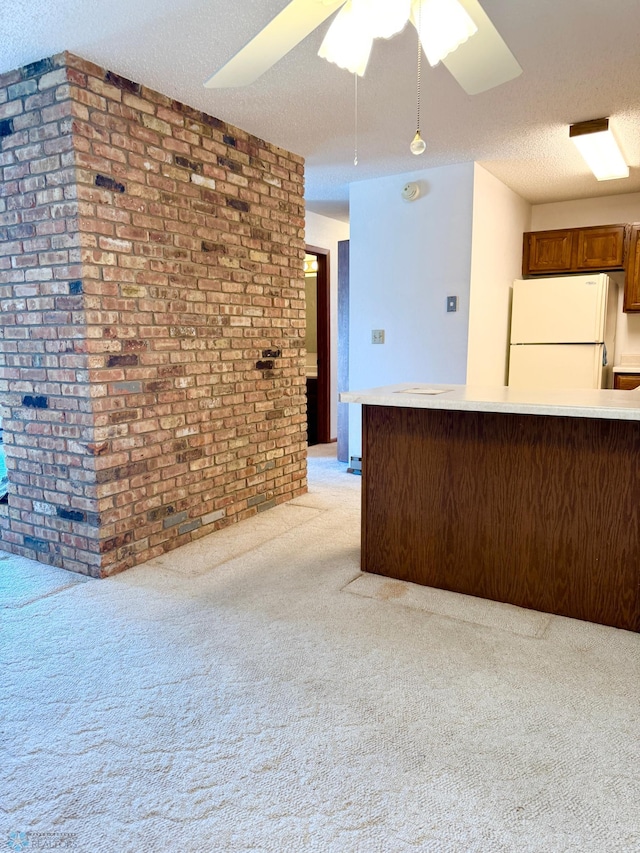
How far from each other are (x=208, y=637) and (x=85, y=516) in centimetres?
93

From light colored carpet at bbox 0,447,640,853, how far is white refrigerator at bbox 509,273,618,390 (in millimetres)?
2901

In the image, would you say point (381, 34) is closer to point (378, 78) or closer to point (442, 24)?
point (442, 24)

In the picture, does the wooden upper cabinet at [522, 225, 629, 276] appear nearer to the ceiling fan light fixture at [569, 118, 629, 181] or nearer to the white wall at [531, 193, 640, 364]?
the white wall at [531, 193, 640, 364]

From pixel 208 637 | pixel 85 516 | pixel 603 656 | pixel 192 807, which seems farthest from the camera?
pixel 85 516

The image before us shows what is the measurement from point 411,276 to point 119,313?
2390 mm

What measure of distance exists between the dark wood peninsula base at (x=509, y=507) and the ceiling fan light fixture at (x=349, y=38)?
54.2 inches

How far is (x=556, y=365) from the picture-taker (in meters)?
4.73

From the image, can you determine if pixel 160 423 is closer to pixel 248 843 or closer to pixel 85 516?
pixel 85 516

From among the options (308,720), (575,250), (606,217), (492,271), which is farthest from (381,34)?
(606,217)

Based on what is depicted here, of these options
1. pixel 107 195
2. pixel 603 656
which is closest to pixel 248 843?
pixel 603 656

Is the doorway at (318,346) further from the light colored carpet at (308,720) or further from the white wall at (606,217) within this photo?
the light colored carpet at (308,720)

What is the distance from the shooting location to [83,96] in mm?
2432

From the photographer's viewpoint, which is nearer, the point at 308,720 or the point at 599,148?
the point at 308,720

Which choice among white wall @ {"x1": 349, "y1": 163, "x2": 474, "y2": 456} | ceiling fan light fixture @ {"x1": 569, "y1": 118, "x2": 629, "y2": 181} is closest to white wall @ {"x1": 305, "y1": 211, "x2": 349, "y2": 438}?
white wall @ {"x1": 349, "y1": 163, "x2": 474, "y2": 456}
